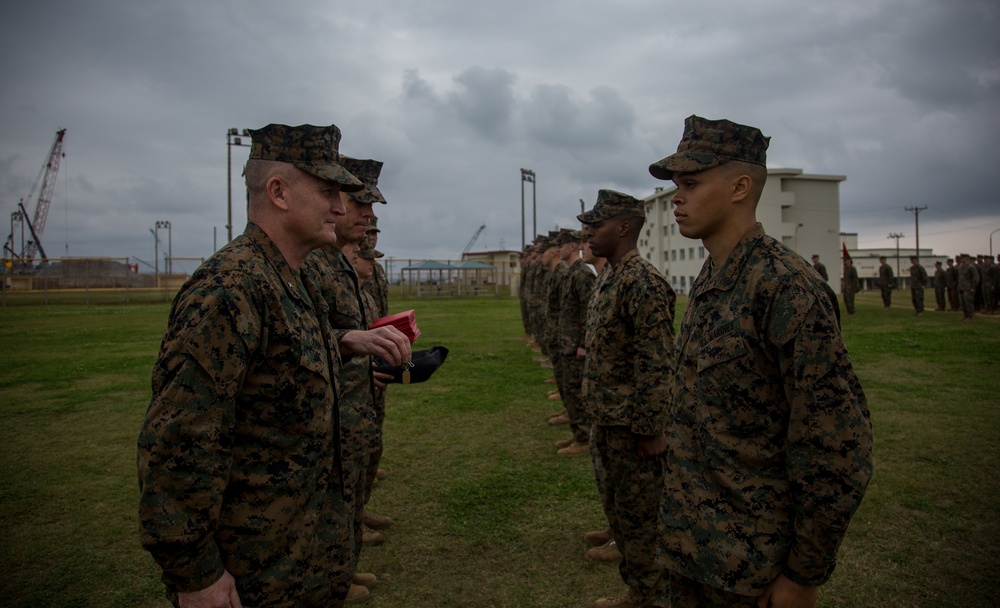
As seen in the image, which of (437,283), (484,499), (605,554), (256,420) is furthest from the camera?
(437,283)

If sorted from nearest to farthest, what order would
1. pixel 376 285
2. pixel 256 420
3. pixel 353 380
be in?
pixel 256 420 < pixel 353 380 < pixel 376 285

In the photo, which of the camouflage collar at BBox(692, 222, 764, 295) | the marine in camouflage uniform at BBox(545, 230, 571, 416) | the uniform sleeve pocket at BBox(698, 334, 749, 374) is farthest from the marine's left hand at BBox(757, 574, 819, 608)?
the marine in camouflage uniform at BBox(545, 230, 571, 416)

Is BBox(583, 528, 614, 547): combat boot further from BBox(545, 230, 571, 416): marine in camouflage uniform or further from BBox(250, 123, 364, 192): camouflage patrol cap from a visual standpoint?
BBox(545, 230, 571, 416): marine in camouflage uniform

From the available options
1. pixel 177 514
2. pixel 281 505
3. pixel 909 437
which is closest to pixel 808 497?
pixel 281 505

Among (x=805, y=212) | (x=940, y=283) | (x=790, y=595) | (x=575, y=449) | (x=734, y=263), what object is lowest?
(x=575, y=449)

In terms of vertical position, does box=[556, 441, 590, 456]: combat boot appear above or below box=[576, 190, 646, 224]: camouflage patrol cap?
below

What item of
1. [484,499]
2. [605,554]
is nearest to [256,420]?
[605,554]

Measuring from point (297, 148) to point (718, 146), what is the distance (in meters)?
1.68

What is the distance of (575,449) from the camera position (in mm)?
6820

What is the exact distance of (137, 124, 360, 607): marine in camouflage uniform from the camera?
1.73 meters

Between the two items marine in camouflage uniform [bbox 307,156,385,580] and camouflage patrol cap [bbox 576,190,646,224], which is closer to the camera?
marine in camouflage uniform [bbox 307,156,385,580]

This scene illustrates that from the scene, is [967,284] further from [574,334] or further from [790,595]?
[790,595]

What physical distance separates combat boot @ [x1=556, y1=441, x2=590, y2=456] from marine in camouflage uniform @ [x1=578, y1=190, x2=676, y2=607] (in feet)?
9.12

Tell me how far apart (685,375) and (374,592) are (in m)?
2.79
